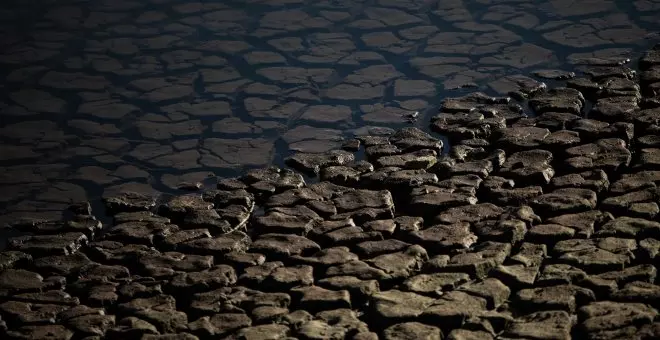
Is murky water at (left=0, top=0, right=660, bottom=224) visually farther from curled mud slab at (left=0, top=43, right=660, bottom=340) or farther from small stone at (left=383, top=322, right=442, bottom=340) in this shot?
small stone at (left=383, top=322, right=442, bottom=340)

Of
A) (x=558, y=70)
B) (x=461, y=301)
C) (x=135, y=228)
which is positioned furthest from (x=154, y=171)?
(x=558, y=70)

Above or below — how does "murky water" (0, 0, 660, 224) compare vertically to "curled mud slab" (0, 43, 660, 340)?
above

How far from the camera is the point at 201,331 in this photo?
3836 mm

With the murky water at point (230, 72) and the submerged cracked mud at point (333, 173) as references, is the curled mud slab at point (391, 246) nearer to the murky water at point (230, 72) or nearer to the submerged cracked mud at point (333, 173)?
the submerged cracked mud at point (333, 173)

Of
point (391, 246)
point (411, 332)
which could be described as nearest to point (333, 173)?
point (391, 246)

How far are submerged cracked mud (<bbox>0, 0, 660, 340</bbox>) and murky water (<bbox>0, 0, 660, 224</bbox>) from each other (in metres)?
0.02

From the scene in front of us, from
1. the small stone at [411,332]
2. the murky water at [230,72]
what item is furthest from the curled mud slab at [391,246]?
the murky water at [230,72]

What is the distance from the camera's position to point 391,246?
447cm

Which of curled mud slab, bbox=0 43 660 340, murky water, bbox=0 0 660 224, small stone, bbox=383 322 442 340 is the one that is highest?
murky water, bbox=0 0 660 224

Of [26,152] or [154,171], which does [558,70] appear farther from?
[26,152]

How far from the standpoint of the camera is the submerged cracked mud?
396 centimetres

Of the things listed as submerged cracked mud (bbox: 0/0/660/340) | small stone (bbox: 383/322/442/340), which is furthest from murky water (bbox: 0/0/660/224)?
small stone (bbox: 383/322/442/340)

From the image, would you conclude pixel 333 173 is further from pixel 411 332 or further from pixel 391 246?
pixel 411 332

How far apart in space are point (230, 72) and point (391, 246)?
2700 mm
